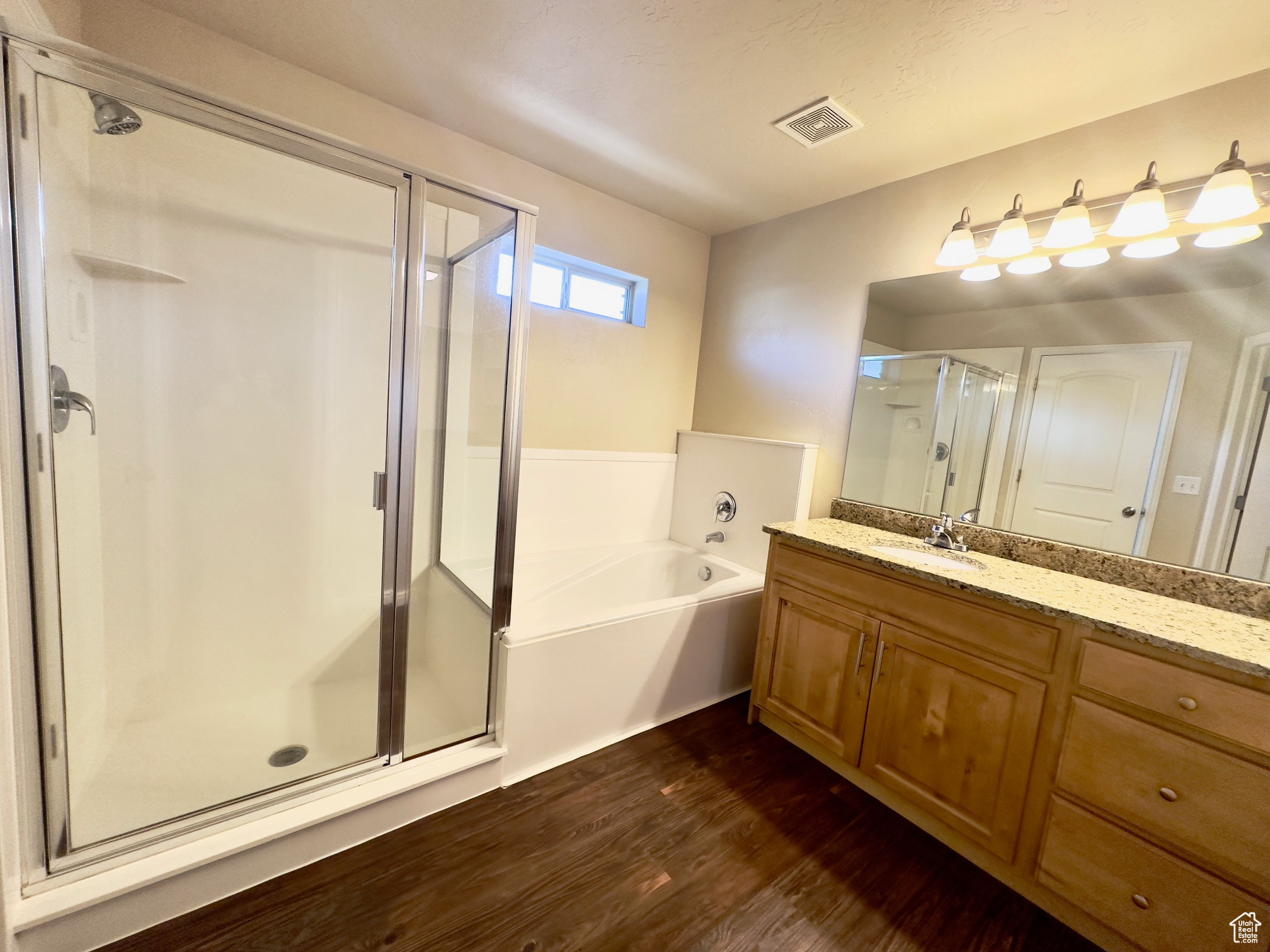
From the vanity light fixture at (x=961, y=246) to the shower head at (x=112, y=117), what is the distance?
259 cm

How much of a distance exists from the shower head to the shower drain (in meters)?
1.90

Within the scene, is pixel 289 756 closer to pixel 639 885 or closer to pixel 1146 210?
pixel 639 885

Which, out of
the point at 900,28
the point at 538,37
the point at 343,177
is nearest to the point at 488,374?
the point at 343,177

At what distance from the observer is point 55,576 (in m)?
1.18

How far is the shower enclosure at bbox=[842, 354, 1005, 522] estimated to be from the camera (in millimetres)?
1947

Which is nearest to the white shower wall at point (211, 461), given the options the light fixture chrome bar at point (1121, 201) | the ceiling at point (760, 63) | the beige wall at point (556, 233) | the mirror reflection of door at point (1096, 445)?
the beige wall at point (556, 233)

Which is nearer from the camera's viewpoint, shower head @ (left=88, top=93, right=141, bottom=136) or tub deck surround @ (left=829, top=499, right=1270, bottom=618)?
shower head @ (left=88, top=93, right=141, bottom=136)

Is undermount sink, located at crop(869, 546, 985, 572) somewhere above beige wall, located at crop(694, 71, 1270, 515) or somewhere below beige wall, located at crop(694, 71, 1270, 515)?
below

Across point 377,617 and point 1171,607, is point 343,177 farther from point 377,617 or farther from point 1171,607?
point 1171,607

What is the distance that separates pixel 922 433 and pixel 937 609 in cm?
91

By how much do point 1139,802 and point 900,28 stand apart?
2110mm

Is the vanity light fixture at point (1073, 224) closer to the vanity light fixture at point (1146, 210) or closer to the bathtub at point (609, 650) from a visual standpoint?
the vanity light fixture at point (1146, 210)

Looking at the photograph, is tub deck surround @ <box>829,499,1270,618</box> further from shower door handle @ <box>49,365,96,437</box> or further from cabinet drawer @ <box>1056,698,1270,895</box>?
shower door handle @ <box>49,365,96,437</box>

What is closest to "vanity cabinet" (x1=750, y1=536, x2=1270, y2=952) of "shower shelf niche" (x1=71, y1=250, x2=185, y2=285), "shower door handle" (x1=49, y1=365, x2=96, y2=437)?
"shower door handle" (x1=49, y1=365, x2=96, y2=437)
